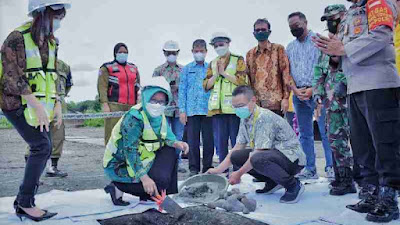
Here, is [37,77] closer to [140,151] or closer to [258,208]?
[140,151]

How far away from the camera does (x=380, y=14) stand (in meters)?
2.82

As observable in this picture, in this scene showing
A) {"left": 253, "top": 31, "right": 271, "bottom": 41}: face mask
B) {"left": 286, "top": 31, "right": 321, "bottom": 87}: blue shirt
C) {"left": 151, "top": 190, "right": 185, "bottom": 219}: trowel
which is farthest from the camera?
{"left": 253, "top": 31, "right": 271, "bottom": 41}: face mask

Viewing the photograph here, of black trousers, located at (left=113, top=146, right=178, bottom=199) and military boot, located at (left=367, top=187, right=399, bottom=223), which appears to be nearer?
military boot, located at (left=367, top=187, right=399, bottom=223)

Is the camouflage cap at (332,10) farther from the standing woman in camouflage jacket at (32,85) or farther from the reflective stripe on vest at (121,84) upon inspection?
the reflective stripe on vest at (121,84)

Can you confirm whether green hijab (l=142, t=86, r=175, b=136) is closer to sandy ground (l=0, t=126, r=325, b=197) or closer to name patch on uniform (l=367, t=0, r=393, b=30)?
sandy ground (l=0, t=126, r=325, b=197)

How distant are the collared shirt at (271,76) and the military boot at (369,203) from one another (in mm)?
1681

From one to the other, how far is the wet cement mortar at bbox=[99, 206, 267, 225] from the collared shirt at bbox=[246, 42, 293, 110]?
72.4 inches

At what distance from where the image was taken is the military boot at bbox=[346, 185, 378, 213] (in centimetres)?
322

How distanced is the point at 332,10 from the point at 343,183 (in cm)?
157

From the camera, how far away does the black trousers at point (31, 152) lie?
3072 mm

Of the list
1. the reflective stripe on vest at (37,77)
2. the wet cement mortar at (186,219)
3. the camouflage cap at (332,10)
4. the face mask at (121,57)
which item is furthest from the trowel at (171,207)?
the face mask at (121,57)

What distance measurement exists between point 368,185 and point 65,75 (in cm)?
388

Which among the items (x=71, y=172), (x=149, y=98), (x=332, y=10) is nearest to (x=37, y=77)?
(x=149, y=98)

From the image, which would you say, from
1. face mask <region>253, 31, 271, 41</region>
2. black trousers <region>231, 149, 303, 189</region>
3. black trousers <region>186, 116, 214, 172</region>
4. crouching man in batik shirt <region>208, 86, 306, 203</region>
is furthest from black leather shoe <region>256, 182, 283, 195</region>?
face mask <region>253, 31, 271, 41</region>
